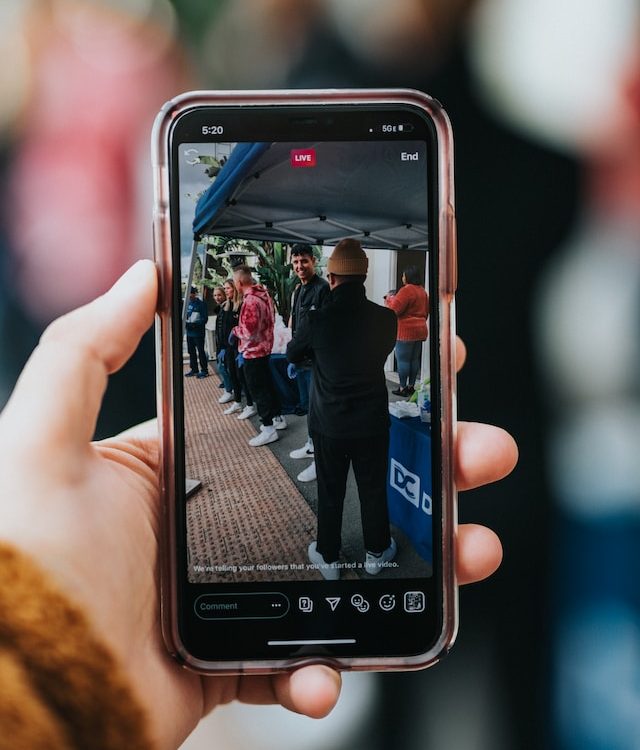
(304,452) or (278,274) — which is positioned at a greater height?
(278,274)

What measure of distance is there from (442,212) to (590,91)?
371 mm

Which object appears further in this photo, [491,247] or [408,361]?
[491,247]

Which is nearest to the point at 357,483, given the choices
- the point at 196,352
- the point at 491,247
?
the point at 196,352

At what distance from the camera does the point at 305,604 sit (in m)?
Answer: 0.36

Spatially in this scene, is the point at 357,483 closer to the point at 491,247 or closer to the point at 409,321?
the point at 409,321

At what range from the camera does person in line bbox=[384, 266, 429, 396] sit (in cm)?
36

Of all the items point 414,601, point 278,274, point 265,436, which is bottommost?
point 414,601

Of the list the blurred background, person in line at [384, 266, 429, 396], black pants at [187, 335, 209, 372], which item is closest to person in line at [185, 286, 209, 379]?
black pants at [187, 335, 209, 372]

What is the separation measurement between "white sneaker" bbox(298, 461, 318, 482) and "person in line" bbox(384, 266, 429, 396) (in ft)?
0.24

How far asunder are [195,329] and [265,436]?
83mm

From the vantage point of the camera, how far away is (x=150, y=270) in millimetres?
342

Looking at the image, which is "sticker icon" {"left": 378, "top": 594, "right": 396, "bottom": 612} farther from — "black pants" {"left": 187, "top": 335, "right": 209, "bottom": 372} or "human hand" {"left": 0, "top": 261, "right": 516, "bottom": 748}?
"black pants" {"left": 187, "top": 335, "right": 209, "bottom": 372}

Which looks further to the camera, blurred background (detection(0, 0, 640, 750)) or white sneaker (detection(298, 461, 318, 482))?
blurred background (detection(0, 0, 640, 750))

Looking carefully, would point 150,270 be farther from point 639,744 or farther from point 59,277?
point 639,744
